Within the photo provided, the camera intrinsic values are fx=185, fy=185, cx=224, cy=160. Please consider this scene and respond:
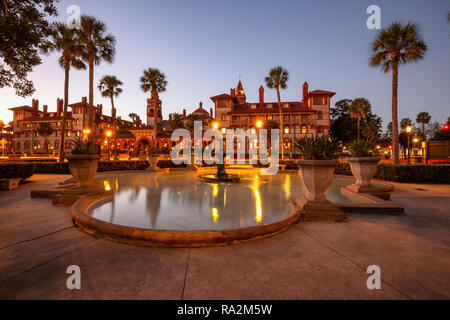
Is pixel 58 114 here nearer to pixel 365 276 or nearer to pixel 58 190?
pixel 58 190

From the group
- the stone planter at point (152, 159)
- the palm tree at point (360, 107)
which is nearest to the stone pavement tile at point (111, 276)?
the stone planter at point (152, 159)

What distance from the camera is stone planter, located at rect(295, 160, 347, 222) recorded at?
14.4 feet

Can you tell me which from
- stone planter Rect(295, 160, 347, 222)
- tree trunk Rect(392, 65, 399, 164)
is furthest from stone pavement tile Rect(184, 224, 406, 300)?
tree trunk Rect(392, 65, 399, 164)

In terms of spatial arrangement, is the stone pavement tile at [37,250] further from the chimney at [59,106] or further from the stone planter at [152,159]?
the chimney at [59,106]

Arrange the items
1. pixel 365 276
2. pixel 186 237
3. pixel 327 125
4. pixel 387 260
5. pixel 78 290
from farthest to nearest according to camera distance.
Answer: pixel 327 125
pixel 186 237
pixel 387 260
pixel 365 276
pixel 78 290

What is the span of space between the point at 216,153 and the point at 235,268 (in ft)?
28.6

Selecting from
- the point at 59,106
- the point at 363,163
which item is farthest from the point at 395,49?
the point at 59,106

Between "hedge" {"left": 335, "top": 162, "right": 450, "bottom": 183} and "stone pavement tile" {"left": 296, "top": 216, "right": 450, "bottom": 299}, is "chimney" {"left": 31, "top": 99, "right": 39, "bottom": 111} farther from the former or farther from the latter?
"hedge" {"left": 335, "top": 162, "right": 450, "bottom": 183}

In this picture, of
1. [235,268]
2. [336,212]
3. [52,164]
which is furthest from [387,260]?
[52,164]

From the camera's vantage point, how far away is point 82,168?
20.0 feet

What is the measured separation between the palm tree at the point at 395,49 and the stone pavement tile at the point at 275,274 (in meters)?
A: 16.2

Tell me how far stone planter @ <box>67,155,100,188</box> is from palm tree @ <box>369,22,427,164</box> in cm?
1892

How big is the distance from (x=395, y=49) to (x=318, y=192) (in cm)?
1839

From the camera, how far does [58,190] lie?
20.2ft
